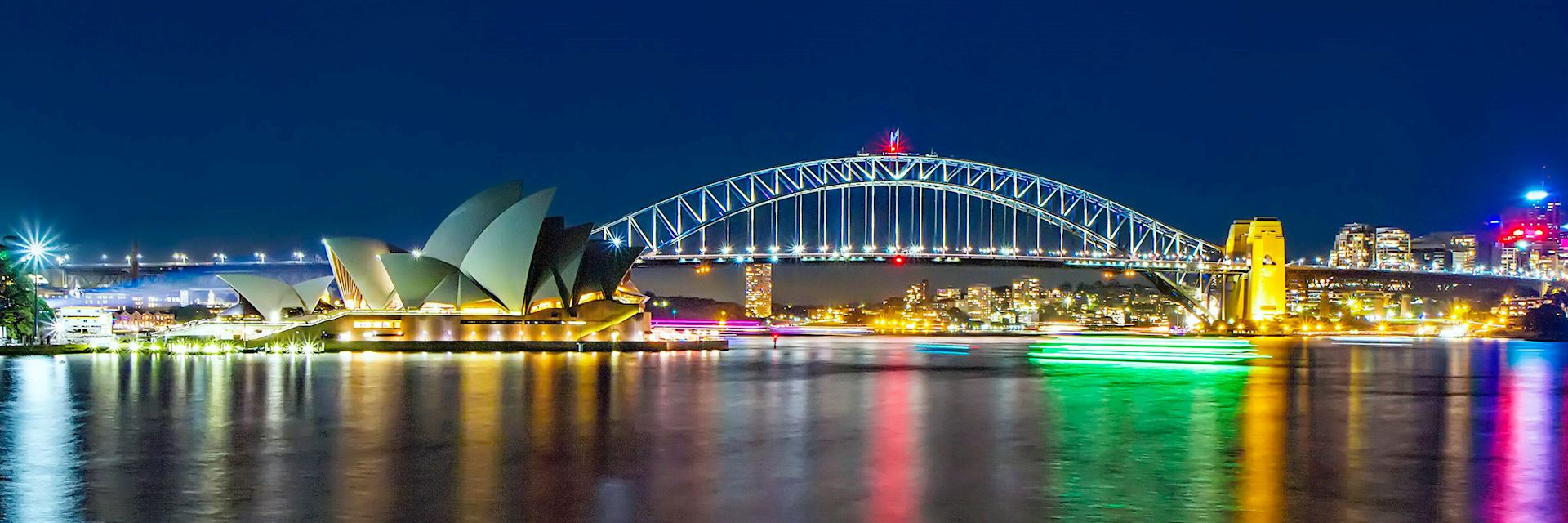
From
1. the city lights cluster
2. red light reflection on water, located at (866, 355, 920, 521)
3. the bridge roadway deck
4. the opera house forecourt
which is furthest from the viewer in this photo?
the bridge roadway deck

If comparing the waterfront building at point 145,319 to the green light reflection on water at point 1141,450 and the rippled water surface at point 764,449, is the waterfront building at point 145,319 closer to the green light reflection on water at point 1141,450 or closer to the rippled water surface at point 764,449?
the rippled water surface at point 764,449

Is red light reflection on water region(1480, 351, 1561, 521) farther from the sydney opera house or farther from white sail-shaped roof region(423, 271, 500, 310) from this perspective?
white sail-shaped roof region(423, 271, 500, 310)

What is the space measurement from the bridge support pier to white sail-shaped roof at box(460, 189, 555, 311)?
52.4m

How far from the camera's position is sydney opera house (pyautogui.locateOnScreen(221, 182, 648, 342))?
55.2 meters

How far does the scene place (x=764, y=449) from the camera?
1762 centimetres

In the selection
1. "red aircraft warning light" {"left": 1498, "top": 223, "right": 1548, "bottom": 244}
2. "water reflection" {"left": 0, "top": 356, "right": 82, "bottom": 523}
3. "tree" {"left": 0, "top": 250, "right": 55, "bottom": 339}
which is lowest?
"water reflection" {"left": 0, "top": 356, "right": 82, "bottom": 523}

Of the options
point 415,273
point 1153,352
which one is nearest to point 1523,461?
point 1153,352

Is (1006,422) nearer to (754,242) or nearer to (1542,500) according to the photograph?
(1542,500)

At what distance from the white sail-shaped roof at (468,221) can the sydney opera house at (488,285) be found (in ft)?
0.11

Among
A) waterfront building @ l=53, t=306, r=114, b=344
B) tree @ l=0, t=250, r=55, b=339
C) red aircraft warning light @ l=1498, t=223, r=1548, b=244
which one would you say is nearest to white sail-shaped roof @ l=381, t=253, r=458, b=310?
waterfront building @ l=53, t=306, r=114, b=344

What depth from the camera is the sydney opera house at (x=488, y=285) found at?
5519 centimetres

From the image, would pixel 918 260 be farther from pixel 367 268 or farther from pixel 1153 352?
pixel 367 268

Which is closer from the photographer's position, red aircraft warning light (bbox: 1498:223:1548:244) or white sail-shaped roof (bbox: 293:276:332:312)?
white sail-shaped roof (bbox: 293:276:332:312)

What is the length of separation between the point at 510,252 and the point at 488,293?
8.47 feet
